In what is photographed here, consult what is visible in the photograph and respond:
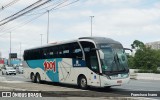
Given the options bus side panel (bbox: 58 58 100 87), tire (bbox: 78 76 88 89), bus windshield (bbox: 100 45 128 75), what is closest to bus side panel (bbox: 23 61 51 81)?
bus side panel (bbox: 58 58 100 87)

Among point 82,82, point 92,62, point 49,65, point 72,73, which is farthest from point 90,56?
point 49,65

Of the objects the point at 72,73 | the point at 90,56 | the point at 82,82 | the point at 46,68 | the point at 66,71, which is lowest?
the point at 82,82

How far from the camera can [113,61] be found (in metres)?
Answer: 21.2

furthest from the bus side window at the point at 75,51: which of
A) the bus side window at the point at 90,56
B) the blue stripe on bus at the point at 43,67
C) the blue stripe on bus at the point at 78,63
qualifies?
the blue stripe on bus at the point at 43,67

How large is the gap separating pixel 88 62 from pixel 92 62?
429mm

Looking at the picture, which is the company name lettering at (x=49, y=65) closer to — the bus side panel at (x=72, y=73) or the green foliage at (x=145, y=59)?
the bus side panel at (x=72, y=73)

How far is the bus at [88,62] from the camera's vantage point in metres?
21.0

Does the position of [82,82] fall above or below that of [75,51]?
below

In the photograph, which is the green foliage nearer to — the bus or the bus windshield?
the bus

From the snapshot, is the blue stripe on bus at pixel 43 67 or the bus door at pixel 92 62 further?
the blue stripe on bus at pixel 43 67

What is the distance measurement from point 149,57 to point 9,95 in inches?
2131

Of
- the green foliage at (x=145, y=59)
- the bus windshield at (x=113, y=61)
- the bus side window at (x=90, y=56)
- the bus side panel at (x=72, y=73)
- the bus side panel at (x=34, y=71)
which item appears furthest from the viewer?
the green foliage at (x=145, y=59)

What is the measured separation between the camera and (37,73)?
30453 millimetres

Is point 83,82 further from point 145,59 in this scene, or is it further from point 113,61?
point 145,59
